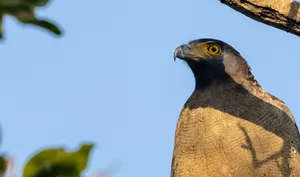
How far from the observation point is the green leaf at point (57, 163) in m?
1.01

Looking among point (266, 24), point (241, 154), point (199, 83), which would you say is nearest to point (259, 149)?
point (241, 154)

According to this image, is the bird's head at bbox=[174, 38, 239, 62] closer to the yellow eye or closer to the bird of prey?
the yellow eye

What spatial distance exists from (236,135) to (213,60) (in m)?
Result: 1.37

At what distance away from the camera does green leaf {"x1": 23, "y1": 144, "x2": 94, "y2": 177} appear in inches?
39.9

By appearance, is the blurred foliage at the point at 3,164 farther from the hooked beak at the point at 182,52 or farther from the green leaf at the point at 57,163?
the hooked beak at the point at 182,52

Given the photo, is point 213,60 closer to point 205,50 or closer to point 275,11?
point 205,50

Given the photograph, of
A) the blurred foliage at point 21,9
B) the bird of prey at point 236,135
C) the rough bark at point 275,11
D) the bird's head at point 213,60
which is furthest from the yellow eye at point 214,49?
the blurred foliage at point 21,9

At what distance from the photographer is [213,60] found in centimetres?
750

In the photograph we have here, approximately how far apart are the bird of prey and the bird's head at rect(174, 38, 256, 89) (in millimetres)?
203

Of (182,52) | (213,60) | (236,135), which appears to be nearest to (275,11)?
(236,135)

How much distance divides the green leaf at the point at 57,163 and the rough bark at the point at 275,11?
10.8ft

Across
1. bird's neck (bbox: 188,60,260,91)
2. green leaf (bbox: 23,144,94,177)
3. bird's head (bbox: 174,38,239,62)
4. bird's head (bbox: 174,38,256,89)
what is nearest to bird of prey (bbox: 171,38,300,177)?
bird's neck (bbox: 188,60,260,91)

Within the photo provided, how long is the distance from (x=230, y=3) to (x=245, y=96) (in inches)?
106

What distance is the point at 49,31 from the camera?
106 cm
